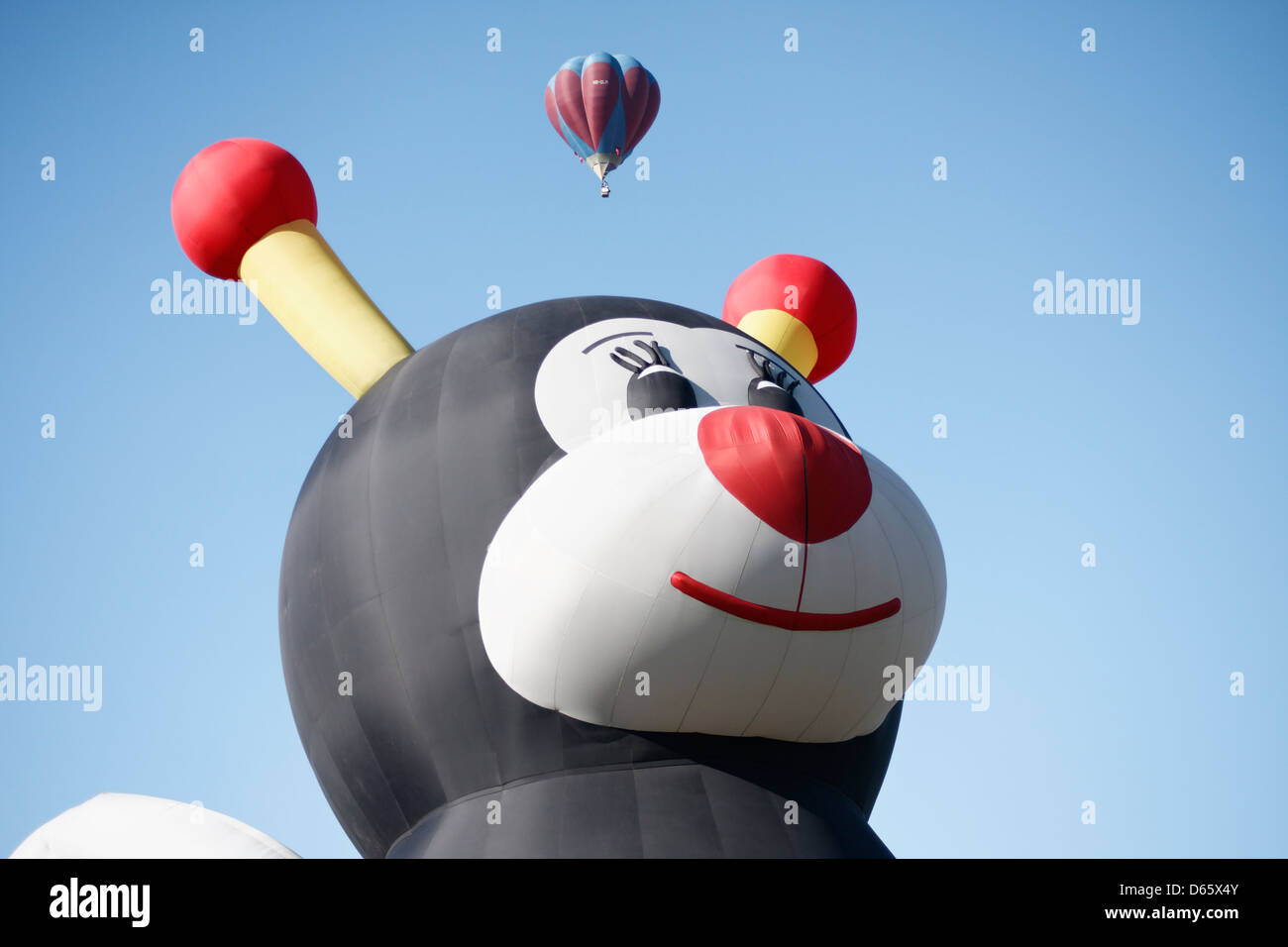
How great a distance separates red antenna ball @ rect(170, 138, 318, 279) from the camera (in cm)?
774

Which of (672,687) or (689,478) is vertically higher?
(689,478)

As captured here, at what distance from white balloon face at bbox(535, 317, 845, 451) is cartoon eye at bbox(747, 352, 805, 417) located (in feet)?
0.09

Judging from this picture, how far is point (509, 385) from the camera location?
6.67 metres

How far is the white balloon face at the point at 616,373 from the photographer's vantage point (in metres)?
6.53

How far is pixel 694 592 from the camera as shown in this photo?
5.88m

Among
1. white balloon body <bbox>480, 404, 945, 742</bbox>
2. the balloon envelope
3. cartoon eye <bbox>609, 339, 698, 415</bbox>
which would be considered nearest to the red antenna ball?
cartoon eye <bbox>609, 339, 698, 415</bbox>

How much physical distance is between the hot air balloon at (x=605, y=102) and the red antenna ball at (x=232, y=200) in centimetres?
842

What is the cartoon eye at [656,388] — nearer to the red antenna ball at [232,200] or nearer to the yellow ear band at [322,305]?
the yellow ear band at [322,305]

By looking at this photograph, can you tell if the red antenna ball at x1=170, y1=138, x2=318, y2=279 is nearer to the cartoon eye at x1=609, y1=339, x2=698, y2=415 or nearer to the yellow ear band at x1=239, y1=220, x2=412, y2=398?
the yellow ear band at x1=239, y1=220, x2=412, y2=398
